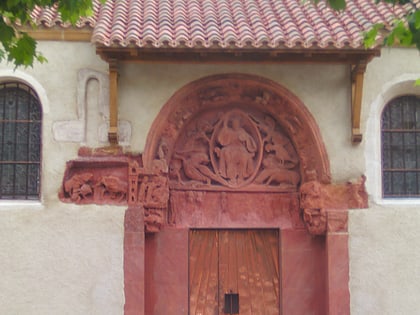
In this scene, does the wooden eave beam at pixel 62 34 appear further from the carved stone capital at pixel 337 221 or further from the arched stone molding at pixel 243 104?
the carved stone capital at pixel 337 221

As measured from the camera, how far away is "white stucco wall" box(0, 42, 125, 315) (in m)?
Answer: 8.12

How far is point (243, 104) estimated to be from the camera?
9133mm

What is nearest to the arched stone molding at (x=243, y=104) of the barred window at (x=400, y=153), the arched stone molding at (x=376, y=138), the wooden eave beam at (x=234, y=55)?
the wooden eave beam at (x=234, y=55)

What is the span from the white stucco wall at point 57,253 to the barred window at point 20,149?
23 cm

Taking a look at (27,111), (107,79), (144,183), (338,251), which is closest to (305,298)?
(338,251)

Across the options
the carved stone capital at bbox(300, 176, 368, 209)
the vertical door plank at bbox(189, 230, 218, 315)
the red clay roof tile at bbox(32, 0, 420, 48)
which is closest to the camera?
the red clay roof tile at bbox(32, 0, 420, 48)

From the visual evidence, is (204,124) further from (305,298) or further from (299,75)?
(305,298)

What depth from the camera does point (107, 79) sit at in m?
8.51

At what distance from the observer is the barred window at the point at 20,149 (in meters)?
8.52

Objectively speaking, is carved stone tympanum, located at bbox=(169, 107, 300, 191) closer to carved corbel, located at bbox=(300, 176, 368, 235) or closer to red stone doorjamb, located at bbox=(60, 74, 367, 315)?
red stone doorjamb, located at bbox=(60, 74, 367, 315)

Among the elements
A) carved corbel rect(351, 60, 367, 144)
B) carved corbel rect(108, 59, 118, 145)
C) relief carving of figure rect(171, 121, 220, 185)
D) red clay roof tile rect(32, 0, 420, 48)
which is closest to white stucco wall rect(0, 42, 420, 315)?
carved corbel rect(351, 60, 367, 144)

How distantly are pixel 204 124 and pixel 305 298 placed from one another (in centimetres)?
284

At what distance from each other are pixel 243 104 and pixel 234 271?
7.87ft

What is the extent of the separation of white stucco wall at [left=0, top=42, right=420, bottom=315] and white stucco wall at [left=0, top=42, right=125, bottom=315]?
1 cm
